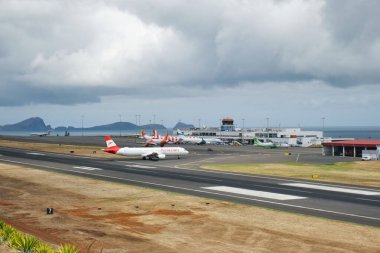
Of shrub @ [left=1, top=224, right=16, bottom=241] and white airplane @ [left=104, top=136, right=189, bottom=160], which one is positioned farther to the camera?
white airplane @ [left=104, top=136, right=189, bottom=160]

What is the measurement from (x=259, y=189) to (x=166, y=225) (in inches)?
938

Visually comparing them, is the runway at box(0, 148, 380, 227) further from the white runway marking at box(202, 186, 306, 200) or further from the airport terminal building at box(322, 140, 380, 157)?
the airport terminal building at box(322, 140, 380, 157)

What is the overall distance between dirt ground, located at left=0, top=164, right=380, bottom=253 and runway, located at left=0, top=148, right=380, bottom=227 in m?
3.41

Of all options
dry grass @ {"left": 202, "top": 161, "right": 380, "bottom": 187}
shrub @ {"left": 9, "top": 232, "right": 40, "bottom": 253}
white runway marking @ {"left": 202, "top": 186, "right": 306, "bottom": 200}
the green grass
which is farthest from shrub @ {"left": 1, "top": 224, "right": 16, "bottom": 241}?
dry grass @ {"left": 202, "top": 161, "right": 380, "bottom": 187}

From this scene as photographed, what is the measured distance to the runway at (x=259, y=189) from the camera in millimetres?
42562

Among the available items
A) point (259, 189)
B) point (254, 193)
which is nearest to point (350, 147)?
point (259, 189)

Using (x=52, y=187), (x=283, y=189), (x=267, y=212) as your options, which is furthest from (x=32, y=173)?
(x=267, y=212)

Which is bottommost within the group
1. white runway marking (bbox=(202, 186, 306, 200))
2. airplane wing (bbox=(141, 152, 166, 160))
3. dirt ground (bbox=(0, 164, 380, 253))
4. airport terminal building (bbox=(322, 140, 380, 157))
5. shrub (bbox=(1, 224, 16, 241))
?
dirt ground (bbox=(0, 164, 380, 253))

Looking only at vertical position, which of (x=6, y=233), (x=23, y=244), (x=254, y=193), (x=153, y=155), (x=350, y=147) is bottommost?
(x=254, y=193)

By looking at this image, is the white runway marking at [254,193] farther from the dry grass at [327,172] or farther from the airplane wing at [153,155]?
the airplane wing at [153,155]

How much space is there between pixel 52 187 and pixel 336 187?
126ft

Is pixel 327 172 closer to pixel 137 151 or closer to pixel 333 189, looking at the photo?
pixel 333 189

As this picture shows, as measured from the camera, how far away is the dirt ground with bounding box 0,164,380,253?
2903cm

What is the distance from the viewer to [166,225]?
3538 centimetres
